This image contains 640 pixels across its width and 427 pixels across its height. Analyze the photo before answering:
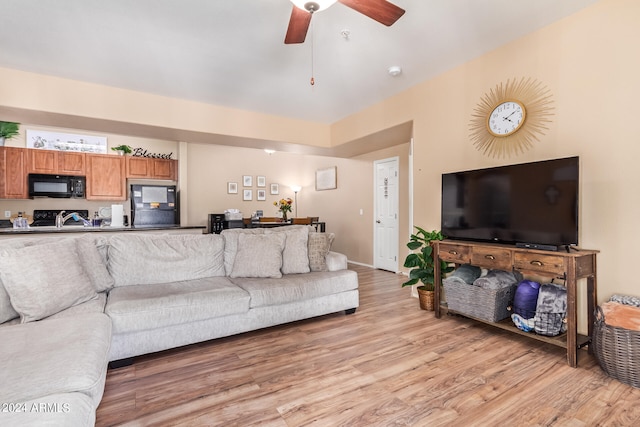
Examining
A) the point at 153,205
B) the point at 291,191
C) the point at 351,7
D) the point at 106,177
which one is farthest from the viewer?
the point at 291,191

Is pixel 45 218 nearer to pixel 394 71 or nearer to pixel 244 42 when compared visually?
pixel 244 42

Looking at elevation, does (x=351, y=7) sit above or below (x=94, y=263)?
above

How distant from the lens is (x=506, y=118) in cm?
285

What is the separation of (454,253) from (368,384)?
155 centimetres

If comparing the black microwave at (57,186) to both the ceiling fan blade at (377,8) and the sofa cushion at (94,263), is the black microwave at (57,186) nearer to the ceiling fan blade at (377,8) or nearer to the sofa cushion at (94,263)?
the sofa cushion at (94,263)

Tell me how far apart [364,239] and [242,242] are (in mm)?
3354

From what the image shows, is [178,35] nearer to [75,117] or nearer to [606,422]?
[75,117]

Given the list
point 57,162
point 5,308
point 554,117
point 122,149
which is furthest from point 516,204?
point 57,162

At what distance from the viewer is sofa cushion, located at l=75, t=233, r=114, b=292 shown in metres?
2.41

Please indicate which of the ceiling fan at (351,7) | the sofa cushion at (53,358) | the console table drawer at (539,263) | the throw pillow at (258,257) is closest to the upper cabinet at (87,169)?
the throw pillow at (258,257)

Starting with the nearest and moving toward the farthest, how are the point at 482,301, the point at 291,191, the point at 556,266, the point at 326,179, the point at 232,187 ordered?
the point at 556,266 < the point at 482,301 < the point at 326,179 < the point at 232,187 < the point at 291,191

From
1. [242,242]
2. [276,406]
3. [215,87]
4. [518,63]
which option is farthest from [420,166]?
[276,406]

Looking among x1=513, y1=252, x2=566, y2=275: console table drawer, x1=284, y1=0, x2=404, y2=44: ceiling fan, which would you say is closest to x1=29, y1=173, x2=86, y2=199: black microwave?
x1=284, y1=0, x2=404, y2=44: ceiling fan

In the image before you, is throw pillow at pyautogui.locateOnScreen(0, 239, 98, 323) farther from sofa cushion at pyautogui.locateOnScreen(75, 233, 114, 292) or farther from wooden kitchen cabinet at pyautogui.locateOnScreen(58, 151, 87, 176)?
wooden kitchen cabinet at pyautogui.locateOnScreen(58, 151, 87, 176)
